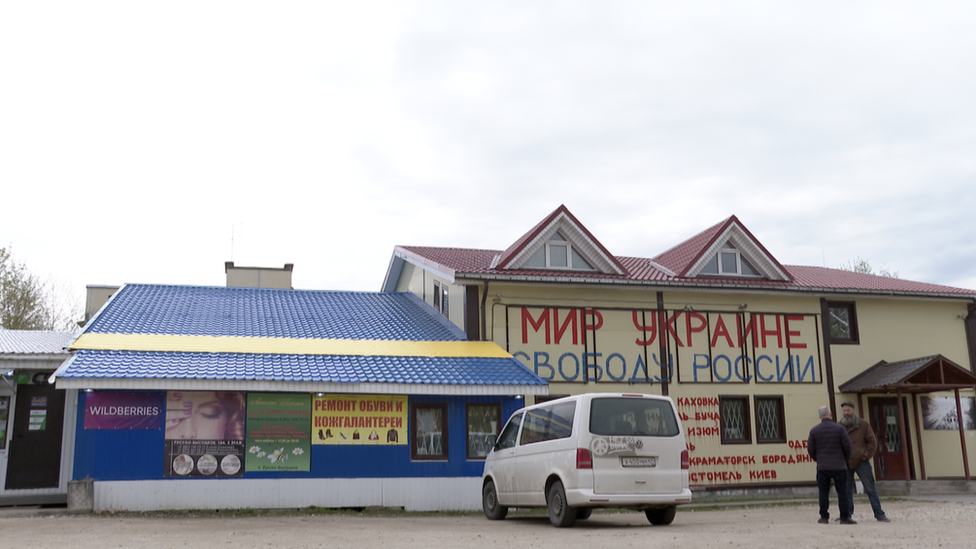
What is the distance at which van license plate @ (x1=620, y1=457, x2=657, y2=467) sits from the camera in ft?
35.3

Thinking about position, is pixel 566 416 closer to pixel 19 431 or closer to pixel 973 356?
pixel 19 431

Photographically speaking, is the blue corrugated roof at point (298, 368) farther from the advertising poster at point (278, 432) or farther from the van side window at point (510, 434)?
the van side window at point (510, 434)

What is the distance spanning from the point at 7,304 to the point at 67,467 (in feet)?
58.1

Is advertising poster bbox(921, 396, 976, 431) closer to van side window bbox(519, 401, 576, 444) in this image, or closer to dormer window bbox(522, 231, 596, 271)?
dormer window bbox(522, 231, 596, 271)

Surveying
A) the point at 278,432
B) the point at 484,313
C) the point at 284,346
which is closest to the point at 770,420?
the point at 484,313

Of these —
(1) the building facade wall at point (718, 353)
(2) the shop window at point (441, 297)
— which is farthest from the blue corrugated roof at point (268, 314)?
(1) the building facade wall at point (718, 353)

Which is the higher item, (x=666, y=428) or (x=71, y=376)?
(x=71, y=376)

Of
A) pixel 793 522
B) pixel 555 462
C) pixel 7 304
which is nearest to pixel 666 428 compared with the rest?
pixel 555 462

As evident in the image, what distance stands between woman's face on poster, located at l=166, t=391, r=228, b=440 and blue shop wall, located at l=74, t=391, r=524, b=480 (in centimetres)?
28

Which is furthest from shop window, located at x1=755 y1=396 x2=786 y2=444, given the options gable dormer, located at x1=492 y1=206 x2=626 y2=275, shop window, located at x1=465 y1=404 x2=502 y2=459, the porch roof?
shop window, located at x1=465 y1=404 x2=502 y2=459

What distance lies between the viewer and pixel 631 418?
11.1 meters

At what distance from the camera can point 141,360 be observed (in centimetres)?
1441

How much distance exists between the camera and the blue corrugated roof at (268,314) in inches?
673

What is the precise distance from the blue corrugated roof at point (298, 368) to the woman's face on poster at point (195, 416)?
522 mm
